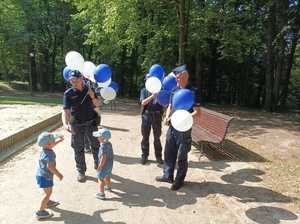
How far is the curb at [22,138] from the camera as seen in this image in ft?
26.7

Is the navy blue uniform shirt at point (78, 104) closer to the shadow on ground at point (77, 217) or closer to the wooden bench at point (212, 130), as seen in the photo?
the shadow on ground at point (77, 217)

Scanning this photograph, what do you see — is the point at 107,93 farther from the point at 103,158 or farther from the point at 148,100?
the point at 103,158

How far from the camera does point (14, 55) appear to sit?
3388 centimetres

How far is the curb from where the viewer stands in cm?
815

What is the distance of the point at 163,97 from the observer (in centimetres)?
680

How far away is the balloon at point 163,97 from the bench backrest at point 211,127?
3.77 feet

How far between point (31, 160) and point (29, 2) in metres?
24.1

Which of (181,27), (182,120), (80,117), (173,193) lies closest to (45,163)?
(80,117)

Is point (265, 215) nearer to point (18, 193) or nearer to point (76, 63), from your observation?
point (18, 193)

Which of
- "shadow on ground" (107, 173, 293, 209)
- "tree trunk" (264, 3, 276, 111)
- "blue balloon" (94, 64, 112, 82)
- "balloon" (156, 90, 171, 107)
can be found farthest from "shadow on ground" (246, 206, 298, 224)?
"tree trunk" (264, 3, 276, 111)

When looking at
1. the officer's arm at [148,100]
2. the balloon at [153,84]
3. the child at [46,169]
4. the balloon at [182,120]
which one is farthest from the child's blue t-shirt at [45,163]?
the officer's arm at [148,100]

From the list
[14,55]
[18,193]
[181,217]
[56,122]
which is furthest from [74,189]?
[14,55]

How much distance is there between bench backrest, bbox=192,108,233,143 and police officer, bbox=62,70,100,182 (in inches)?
92.4

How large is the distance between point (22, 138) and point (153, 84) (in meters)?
4.30
